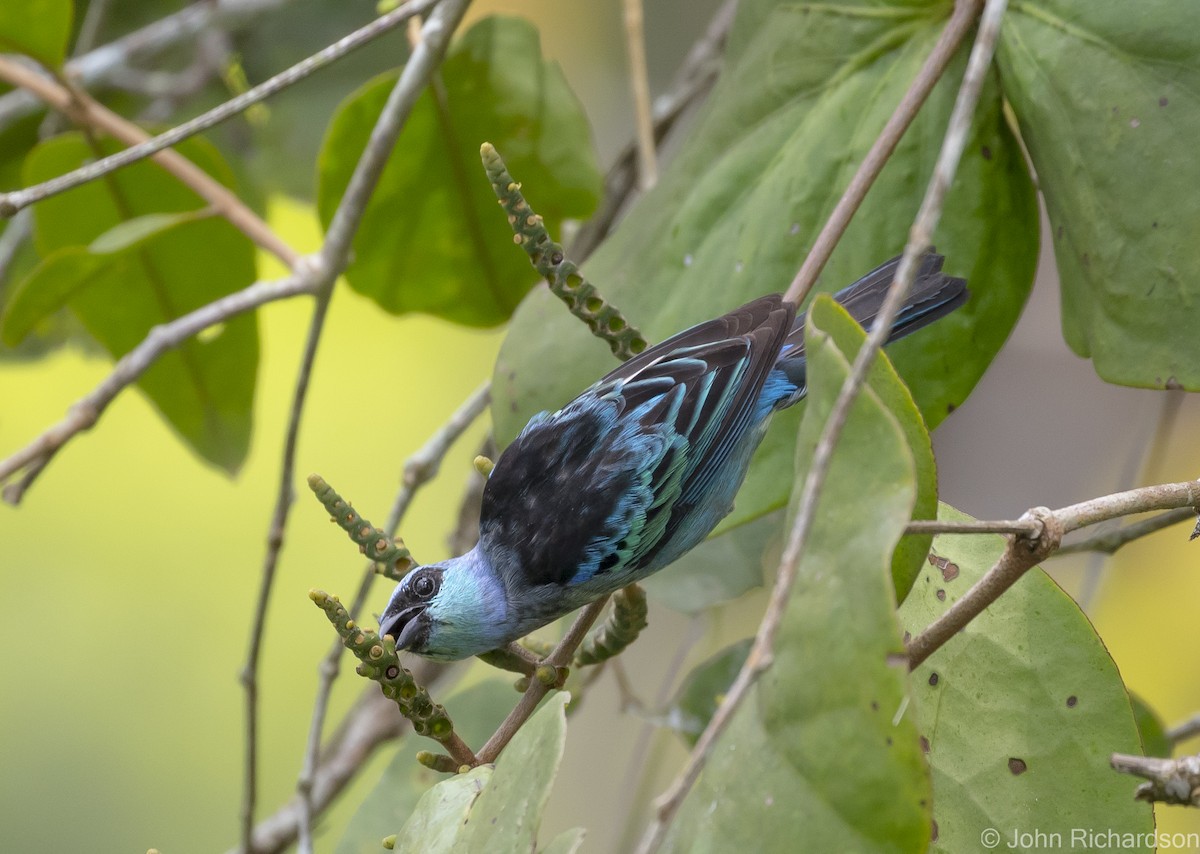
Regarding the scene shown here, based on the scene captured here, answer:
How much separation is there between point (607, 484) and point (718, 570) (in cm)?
32

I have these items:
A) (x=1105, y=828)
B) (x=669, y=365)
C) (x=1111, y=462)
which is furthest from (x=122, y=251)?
(x=1111, y=462)

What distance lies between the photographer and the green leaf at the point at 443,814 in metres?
0.76

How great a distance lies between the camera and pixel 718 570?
4.72 ft

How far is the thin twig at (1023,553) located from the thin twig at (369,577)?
0.73 metres

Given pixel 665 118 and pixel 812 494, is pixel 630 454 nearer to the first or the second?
pixel 812 494

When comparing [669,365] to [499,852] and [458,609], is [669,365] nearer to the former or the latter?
[458,609]

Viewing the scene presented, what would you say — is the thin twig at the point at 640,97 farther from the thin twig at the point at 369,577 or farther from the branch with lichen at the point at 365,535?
the branch with lichen at the point at 365,535

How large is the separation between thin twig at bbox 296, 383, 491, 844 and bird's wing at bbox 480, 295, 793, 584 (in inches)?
8.7

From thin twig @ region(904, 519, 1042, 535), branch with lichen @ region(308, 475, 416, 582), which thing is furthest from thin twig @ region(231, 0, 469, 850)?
thin twig @ region(904, 519, 1042, 535)

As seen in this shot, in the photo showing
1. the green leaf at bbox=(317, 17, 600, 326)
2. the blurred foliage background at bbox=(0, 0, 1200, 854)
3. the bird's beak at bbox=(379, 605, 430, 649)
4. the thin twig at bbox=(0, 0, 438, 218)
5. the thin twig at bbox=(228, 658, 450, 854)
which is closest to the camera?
the thin twig at bbox=(0, 0, 438, 218)

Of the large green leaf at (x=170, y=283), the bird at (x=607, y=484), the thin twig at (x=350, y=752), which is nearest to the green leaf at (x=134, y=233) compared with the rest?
the large green leaf at (x=170, y=283)

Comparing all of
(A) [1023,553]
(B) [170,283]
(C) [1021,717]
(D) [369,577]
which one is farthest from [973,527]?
(B) [170,283]

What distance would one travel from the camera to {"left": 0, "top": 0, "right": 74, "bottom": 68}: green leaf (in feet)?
4.75

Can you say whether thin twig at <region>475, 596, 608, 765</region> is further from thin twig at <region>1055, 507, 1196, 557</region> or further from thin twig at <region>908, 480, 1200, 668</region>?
thin twig at <region>1055, 507, 1196, 557</region>
